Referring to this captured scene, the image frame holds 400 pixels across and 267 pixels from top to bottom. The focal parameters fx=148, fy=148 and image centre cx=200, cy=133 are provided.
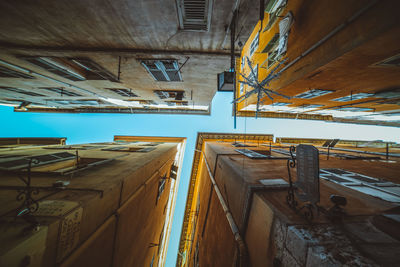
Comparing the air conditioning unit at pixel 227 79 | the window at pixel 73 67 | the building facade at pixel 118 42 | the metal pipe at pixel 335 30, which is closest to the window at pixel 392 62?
the metal pipe at pixel 335 30

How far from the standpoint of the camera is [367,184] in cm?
476

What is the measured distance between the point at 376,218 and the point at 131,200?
546 centimetres

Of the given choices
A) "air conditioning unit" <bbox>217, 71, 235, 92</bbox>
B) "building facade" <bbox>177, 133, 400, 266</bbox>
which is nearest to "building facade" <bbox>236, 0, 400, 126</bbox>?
"air conditioning unit" <bbox>217, 71, 235, 92</bbox>

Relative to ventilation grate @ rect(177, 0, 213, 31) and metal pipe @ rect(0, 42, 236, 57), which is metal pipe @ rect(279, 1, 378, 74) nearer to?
metal pipe @ rect(0, 42, 236, 57)

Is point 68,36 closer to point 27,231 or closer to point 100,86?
point 100,86

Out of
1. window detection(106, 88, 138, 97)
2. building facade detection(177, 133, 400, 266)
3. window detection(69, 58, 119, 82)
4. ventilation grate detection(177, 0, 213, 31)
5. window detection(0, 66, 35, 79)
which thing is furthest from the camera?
window detection(106, 88, 138, 97)

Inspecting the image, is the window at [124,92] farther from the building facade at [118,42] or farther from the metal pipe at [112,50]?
the metal pipe at [112,50]

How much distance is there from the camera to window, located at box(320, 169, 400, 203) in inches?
157

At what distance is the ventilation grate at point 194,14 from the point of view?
186 inches

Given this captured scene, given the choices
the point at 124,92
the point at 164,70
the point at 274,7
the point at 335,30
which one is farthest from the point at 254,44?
the point at 124,92

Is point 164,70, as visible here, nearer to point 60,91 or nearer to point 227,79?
point 227,79

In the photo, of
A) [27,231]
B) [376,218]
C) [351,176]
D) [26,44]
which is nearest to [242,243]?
[376,218]

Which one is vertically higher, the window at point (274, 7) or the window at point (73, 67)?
the window at point (274, 7)

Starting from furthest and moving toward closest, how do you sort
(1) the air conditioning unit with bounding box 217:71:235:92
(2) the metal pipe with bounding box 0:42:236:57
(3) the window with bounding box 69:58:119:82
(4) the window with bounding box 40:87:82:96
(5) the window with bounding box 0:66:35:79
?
(4) the window with bounding box 40:87:82:96 < (5) the window with bounding box 0:66:35:79 < (3) the window with bounding box 69:58:119:82 < (1) the air conditioning unit with bounding box 217:71:235:92 < (2) the metal pipe with bounding box 0:42:236:57
